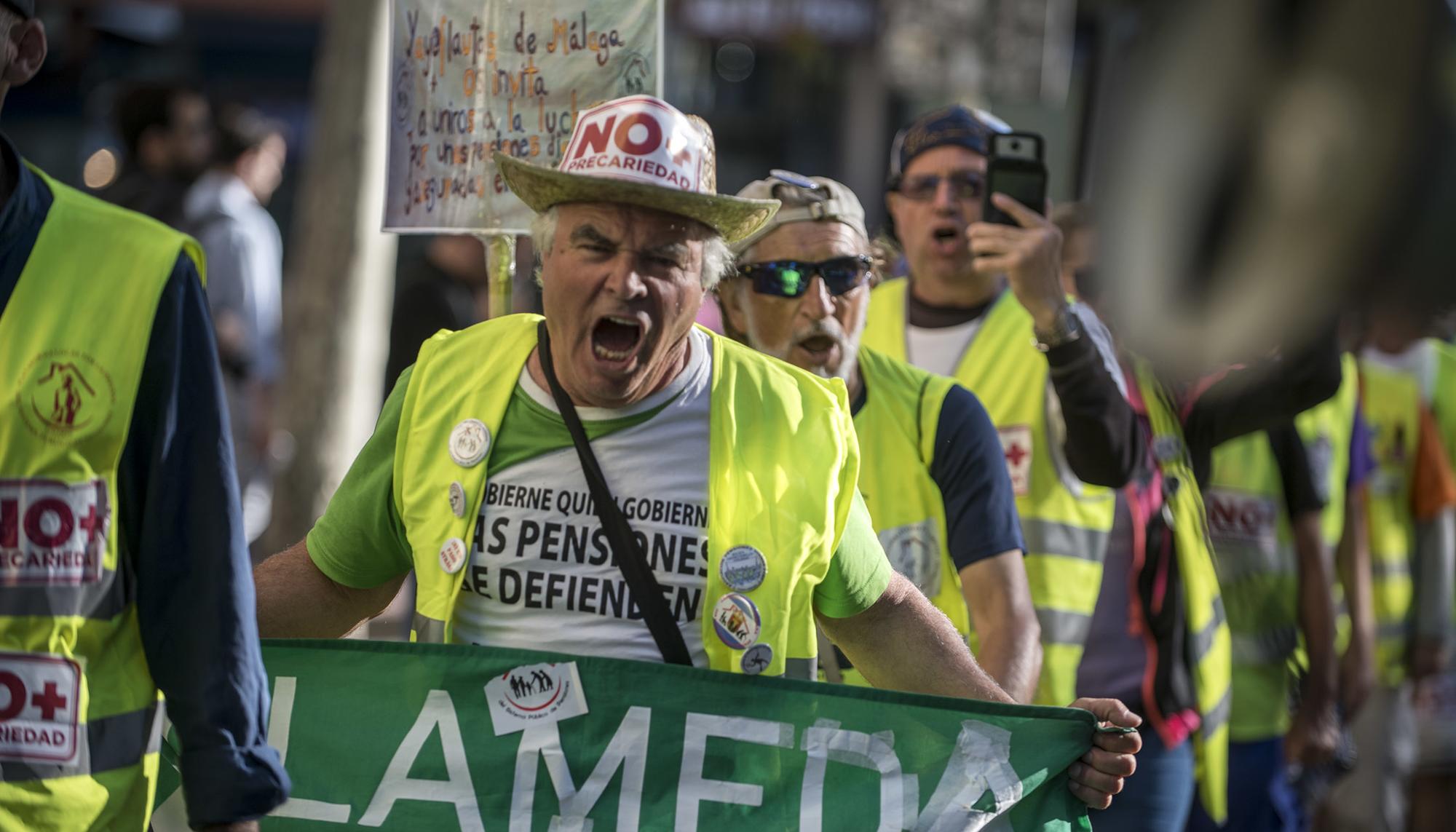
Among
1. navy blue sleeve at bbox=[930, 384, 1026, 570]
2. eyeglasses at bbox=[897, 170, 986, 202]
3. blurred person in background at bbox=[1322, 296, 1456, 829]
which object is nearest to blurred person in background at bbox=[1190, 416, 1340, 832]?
eyeglasses at bbox=[897, 170, 986, 202]

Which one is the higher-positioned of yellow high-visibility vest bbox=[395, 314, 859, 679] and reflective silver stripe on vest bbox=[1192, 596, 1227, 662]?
yellow high-visibility vest bbox=[395, 314, 859, 679]

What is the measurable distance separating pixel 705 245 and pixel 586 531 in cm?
65

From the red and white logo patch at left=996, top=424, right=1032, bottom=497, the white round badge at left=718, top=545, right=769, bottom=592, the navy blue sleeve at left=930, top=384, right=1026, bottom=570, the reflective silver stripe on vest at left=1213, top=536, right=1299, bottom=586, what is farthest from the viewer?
the reflective silver stripe on vest at left=1213, top=536, right=1299, bottom=586

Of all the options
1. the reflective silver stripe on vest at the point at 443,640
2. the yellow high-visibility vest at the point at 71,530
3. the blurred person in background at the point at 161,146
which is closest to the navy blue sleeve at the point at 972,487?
the reflective silver stripe on vest at the point at 443,640

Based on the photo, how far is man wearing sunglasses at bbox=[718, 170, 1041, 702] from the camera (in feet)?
13.5

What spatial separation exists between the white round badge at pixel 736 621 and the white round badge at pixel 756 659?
0.02 m

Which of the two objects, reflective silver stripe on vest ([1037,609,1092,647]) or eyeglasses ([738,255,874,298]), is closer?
eyeglasses ([738,255,874,298])

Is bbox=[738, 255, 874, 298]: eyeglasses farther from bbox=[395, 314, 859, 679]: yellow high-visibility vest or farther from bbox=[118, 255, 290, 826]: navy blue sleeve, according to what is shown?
bbox=[118, 255, 290, 826]: navy blue sleeve

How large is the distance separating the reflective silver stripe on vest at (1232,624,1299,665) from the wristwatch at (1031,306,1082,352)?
2174mm

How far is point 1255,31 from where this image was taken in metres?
0.68

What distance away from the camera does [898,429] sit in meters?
4.21

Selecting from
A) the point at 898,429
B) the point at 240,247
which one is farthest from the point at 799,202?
the point at 240,247

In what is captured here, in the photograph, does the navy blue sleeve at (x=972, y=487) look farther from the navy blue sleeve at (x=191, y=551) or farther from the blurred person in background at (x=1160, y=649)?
the navy blue sleeve at (x=191, y=551)

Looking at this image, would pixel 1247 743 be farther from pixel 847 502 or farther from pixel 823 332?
pixel 847 502
